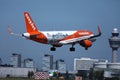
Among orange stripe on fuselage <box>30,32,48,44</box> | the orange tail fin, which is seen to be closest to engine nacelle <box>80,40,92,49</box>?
orange stripe on fuselage <box>30,32,48,44</box>

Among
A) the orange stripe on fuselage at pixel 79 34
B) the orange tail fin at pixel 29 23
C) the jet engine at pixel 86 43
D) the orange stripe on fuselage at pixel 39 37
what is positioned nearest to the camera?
the orange stripe on fuselage at pixel 39 37

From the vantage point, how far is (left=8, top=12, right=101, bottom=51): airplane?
4656 inches

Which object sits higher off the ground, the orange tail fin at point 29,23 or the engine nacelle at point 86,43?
the orange tail fin at point 29,23

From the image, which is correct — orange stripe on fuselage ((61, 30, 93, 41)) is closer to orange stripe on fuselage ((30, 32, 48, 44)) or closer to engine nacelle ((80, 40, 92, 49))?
engine nacelle ((80, 40, 92, 49))

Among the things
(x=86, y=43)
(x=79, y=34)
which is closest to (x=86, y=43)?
(x=86, y=43)

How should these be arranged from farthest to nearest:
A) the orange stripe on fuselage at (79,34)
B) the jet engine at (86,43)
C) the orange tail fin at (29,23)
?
the orange tail fin at (29,23), the orange stripe on fuselage at (79,34), the jet engine at (86,43)

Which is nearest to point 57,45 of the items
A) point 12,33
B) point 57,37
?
point 57,37

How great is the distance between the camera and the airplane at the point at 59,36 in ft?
388

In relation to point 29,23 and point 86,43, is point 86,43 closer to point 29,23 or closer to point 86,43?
point 86,43

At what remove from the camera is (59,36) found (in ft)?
391

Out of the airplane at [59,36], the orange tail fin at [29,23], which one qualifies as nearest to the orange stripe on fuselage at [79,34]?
the airplane at [59,36]

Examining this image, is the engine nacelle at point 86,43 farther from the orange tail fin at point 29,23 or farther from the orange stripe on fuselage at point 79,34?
the orange tail fin at point 29,23

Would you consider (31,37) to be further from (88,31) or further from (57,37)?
(88,31)

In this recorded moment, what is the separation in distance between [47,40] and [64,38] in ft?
14.4
